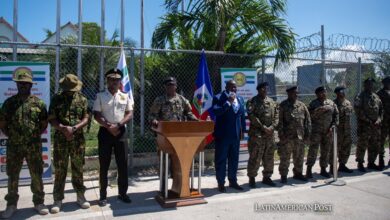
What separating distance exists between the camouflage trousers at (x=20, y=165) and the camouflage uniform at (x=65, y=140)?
22 cm

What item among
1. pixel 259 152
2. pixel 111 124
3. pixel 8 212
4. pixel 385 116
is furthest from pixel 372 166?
pixel 8 212

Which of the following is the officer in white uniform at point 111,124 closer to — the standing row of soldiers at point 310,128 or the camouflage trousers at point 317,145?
the standing row of soldiers at point 310,128

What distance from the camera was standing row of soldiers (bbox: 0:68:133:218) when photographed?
466 centimetres

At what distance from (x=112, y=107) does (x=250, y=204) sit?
2576 mm

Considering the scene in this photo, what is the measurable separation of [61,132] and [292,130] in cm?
406

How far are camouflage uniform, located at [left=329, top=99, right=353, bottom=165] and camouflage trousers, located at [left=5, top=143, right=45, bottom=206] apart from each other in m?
5.67

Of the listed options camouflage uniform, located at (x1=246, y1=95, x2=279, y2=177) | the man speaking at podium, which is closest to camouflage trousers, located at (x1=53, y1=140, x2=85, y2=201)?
the man speaking at podium

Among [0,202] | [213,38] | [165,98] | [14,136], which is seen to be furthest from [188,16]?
[0,202]

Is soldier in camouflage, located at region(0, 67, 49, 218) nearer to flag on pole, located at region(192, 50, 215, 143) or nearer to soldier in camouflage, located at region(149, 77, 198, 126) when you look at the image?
soldier in camouflage, located at region(149, 77, 198, 126)

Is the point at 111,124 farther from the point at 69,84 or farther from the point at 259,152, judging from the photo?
the point at 259,152

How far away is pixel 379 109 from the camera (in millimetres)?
7703

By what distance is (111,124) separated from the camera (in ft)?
16.5

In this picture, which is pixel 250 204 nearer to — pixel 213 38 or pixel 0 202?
pixel 0 202

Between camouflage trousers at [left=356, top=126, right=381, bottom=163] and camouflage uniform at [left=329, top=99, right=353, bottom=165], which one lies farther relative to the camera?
camouflage trousers at [left=356, top=126, right=381, bottom=163]
